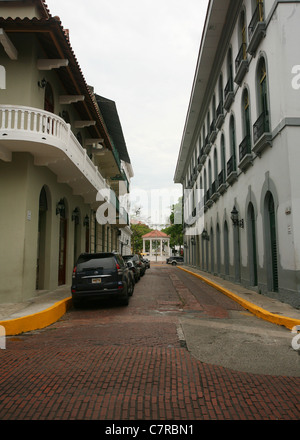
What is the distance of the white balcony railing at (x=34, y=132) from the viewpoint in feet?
31.8

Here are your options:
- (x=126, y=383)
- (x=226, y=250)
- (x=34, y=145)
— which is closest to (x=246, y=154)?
(x=226, y=250)

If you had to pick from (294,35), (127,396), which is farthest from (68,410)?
(294,35)

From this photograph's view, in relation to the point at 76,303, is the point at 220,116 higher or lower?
higher

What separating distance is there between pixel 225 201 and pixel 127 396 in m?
15.8

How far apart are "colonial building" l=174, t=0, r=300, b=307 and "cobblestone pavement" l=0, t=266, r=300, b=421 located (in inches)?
208

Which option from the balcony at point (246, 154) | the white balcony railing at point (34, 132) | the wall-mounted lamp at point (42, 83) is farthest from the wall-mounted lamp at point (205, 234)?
the wall-mounted lamp at point (42, 83)

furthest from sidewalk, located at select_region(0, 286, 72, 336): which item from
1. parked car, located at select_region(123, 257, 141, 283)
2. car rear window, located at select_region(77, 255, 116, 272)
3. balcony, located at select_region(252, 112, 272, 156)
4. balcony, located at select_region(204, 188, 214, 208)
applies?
balcony, located at select_region(204, 188, 214, 208)

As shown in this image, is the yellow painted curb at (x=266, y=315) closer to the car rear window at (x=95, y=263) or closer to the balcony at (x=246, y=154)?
the car rear window at (x=95, y=263)

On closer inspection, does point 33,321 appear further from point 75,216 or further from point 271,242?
point 75,216

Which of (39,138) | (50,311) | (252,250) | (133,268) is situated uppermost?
(39,138)

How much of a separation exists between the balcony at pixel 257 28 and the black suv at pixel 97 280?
9.07m

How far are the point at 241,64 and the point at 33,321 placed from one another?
39.9 ft

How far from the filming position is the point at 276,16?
403 inches

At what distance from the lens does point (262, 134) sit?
36.7 feet
